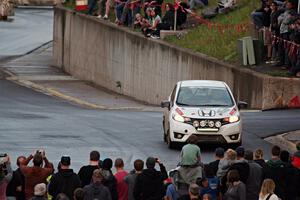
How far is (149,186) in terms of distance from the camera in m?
17.5

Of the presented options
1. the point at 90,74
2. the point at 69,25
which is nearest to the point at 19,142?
the point at 90,74

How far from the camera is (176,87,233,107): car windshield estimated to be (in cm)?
2694

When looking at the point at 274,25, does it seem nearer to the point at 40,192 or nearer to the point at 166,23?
the point at 166,23

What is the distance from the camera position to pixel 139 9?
4591 cm

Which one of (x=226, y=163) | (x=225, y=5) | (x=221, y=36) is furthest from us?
(x=225, y=5)

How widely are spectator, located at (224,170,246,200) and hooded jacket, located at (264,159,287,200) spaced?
992mm

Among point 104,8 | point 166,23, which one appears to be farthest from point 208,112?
point 104,8

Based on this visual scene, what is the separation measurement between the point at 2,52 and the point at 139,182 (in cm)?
4543

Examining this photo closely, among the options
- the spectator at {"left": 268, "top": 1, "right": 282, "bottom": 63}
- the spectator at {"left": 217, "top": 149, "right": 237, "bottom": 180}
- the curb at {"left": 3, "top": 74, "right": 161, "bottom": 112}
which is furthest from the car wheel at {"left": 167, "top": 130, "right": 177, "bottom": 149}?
the spectator at {"left": 268, "top": 1, "right": 282, "bottom": 63}

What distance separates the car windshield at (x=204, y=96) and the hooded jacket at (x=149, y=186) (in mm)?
9326

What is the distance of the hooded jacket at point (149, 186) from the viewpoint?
688 inches

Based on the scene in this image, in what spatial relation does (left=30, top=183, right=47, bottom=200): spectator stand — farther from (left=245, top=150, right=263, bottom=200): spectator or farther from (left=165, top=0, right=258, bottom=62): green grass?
(left=165, top=0, right=258, bottom=62): green grass

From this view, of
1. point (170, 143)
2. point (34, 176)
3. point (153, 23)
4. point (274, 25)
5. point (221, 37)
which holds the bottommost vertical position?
point (170, 143)

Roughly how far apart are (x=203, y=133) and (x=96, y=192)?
9648mm
